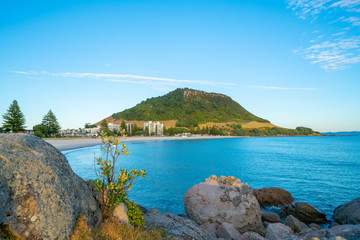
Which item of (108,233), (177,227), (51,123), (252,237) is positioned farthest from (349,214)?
(51,123)

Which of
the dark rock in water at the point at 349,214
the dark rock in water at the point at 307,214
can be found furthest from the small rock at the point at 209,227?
the dark rock in water at the point at 349,214

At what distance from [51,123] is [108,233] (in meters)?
87.1

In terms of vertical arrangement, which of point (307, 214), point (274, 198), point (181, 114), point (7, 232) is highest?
point (181, 114)

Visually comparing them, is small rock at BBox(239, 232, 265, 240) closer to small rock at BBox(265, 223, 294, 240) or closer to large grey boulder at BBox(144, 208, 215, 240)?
small rock at BBox(265, 223, 294, 240)

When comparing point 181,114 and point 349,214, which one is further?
point 181,114

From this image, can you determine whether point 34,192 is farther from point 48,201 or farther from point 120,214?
point 120,214

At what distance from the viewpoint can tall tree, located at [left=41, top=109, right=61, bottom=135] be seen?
262 ft

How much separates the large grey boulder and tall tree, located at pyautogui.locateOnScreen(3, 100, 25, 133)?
71.4 metres

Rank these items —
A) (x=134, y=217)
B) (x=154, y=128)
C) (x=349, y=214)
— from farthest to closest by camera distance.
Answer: (x=154, y=128), (x=349, y=214), (x=134, y=217)

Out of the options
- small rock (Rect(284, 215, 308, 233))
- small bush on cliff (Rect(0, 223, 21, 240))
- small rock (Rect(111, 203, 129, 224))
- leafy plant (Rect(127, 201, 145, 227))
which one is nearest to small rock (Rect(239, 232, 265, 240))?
small rock (Rect(284, 215, 308, 233))

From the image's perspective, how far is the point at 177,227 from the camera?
21.4 feet

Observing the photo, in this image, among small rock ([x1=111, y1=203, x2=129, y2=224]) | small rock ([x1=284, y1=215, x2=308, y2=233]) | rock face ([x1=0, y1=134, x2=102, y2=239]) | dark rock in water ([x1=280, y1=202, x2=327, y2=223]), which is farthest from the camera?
dark rock in water ([x1=280, y1=202, x2=327, y2=223])

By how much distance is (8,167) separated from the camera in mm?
3740

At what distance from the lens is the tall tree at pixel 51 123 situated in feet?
262
